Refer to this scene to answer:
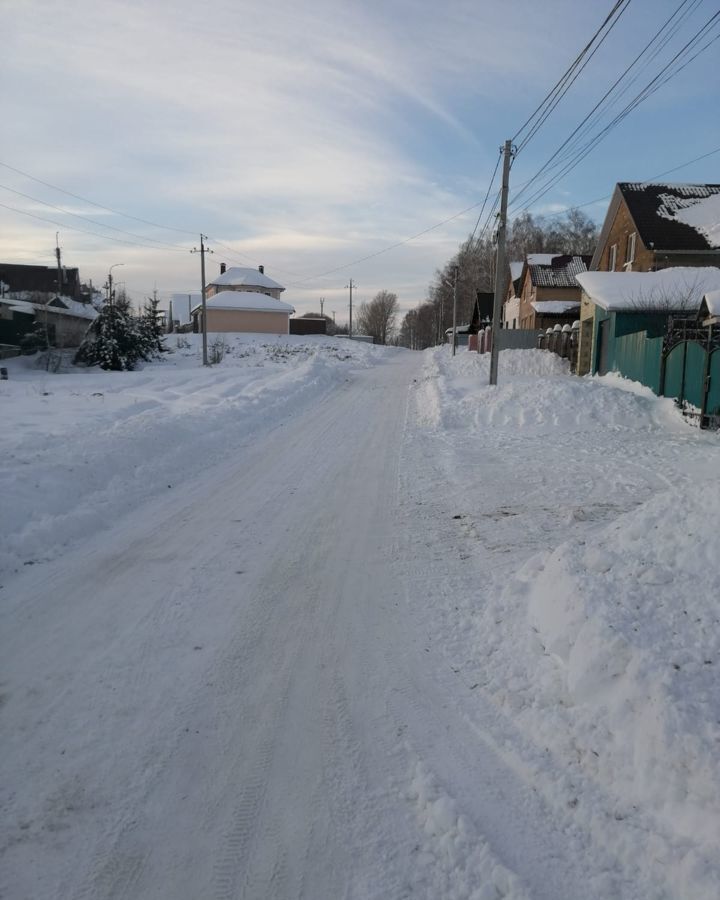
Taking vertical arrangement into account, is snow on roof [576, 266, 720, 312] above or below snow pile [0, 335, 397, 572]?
above

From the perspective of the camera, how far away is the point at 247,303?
2653 inches

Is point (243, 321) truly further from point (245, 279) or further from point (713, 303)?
point (713, 303)

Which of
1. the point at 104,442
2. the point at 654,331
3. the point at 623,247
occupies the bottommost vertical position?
the point at 104,442

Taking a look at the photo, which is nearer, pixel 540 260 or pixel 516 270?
pixel 540 260

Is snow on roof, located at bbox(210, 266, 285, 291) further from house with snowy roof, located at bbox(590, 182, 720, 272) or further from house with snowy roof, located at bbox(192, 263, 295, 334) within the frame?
house with snowy roof, located at bbox(590, 182, 720, 272)

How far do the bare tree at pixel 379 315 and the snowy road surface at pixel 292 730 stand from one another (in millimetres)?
110880

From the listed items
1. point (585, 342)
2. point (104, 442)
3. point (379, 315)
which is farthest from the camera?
point (379, 315)

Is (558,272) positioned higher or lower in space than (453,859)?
higher

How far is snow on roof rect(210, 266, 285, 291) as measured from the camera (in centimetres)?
7612

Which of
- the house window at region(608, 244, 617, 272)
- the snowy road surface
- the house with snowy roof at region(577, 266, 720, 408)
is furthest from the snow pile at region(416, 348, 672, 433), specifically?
the house window at region(608, 244, 617, 272)

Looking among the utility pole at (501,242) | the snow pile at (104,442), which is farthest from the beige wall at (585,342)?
the snow pile at (104,442)

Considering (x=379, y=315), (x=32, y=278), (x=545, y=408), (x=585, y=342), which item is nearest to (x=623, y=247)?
(x=585, y=342)

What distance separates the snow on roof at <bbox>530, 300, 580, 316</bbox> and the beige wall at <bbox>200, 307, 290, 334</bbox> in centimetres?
3222

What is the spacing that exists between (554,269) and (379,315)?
78862 millimetres
